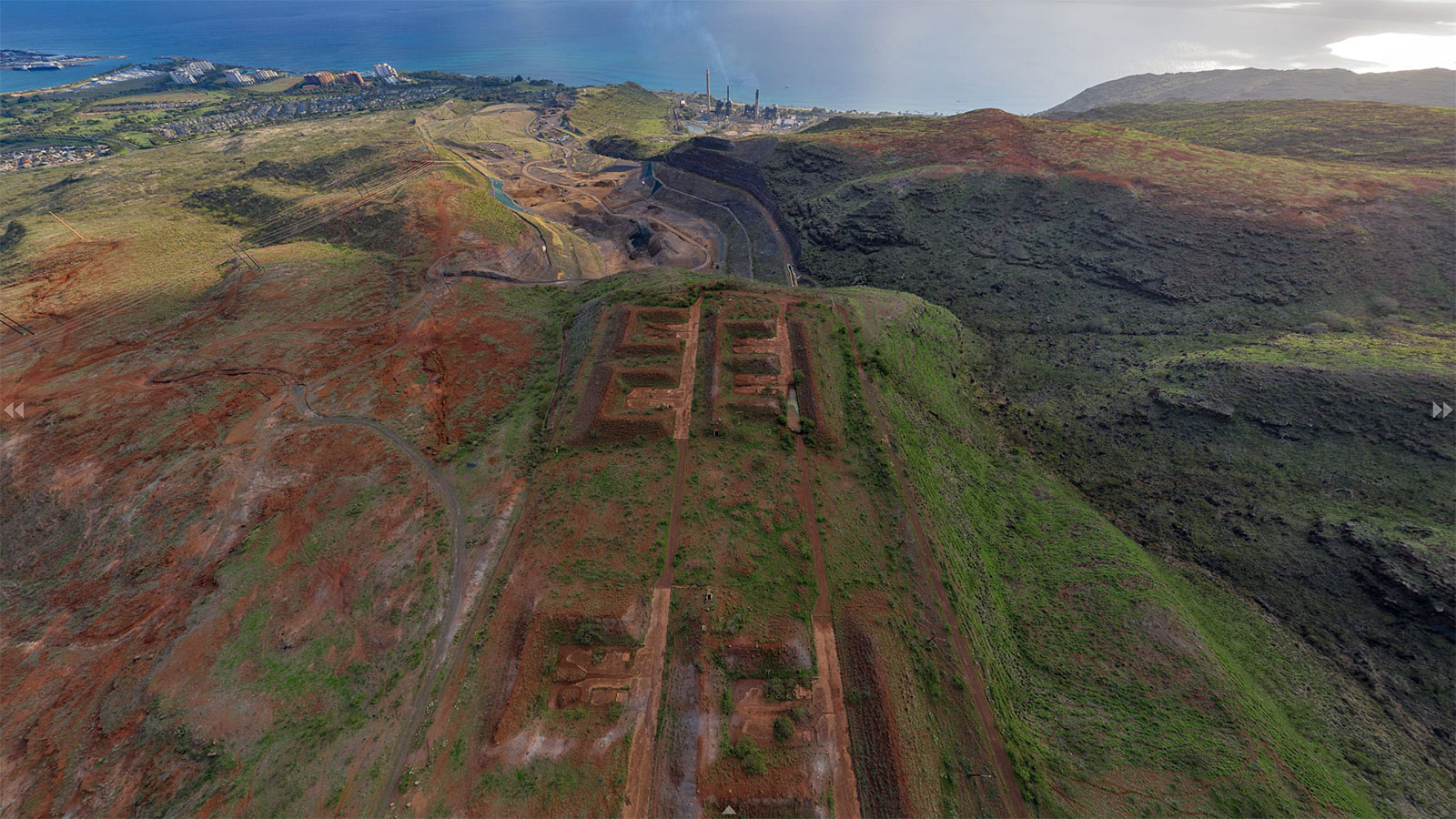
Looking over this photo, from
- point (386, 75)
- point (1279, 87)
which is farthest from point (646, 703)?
point (386, 75)

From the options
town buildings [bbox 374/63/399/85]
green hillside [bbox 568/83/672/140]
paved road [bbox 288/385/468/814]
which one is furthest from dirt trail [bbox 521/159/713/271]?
town buildings [bbox 374/63/399/85]

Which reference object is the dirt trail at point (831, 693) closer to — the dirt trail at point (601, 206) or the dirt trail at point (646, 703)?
the dirt trail at point (646, 703)

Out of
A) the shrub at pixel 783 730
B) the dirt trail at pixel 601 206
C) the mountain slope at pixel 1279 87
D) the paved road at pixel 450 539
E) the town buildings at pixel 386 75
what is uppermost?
the town buildings at pixel 386 75

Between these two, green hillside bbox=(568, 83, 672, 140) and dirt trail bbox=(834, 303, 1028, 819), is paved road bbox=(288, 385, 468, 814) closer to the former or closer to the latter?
dirt trail bbox=(834, 303, 1028, 819)

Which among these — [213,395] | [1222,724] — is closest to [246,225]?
[213,395]

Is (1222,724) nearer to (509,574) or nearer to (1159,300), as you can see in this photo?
(509,574)

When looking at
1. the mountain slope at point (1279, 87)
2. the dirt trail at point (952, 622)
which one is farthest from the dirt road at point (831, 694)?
the mountain slope at point (1279, 87)
